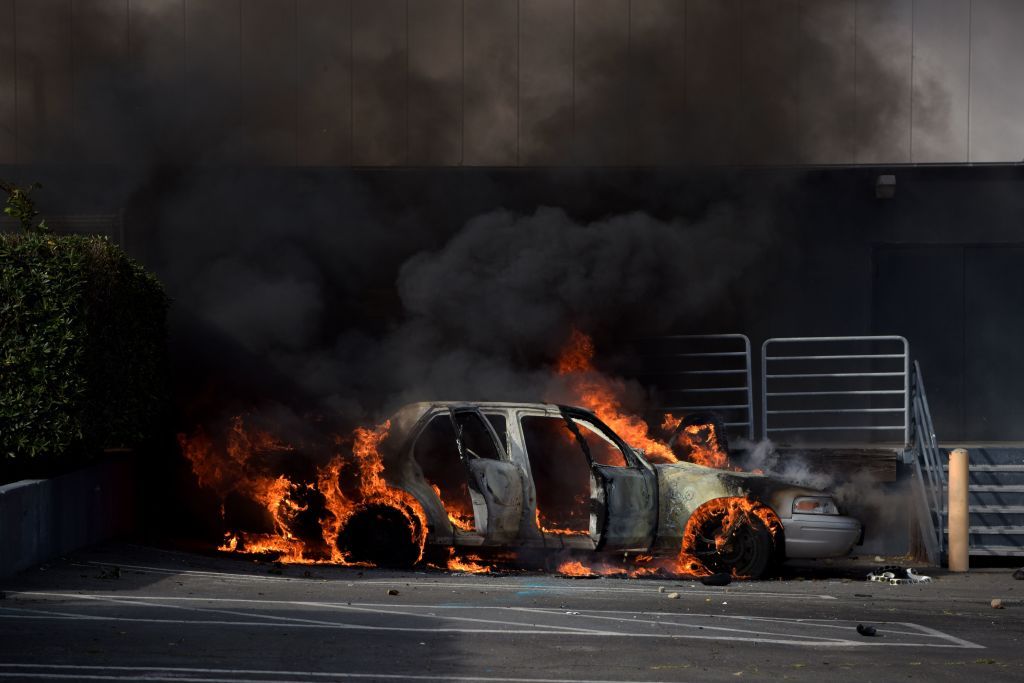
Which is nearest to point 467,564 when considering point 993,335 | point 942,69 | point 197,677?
point 197,677

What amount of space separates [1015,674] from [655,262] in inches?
314

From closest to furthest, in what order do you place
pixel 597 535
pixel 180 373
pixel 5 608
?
pixel 5 608 < pixel 597 535 < pixel 180 373

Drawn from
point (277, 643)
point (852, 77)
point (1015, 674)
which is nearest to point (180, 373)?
point (277, 643)

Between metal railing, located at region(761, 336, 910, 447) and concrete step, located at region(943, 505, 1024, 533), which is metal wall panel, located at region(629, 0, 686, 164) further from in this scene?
concrete step, located at region(943, 505, 1024, 533)

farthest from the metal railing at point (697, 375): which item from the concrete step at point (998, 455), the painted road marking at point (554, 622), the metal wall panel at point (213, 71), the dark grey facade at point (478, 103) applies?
the painted road marking at point (554, 622)

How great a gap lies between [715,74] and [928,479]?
5.23m

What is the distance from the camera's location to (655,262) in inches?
601

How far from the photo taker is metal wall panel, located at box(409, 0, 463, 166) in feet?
51.9

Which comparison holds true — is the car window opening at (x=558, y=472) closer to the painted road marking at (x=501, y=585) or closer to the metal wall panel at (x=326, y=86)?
the painted road marking at (x=501, y=585)

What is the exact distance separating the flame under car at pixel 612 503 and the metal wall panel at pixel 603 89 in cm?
491

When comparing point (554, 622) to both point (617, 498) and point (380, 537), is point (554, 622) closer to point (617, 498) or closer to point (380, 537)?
point (617, 498)

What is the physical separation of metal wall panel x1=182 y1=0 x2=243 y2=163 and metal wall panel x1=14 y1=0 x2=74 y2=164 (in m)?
1.39

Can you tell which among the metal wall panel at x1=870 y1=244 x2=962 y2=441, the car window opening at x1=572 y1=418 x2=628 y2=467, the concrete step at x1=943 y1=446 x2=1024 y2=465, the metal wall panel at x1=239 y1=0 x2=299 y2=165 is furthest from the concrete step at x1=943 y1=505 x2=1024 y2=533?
the metal wall panel at x1=239 y1=0 x2=299 y2=165

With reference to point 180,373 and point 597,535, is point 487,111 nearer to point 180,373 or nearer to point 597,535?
point 180,373
